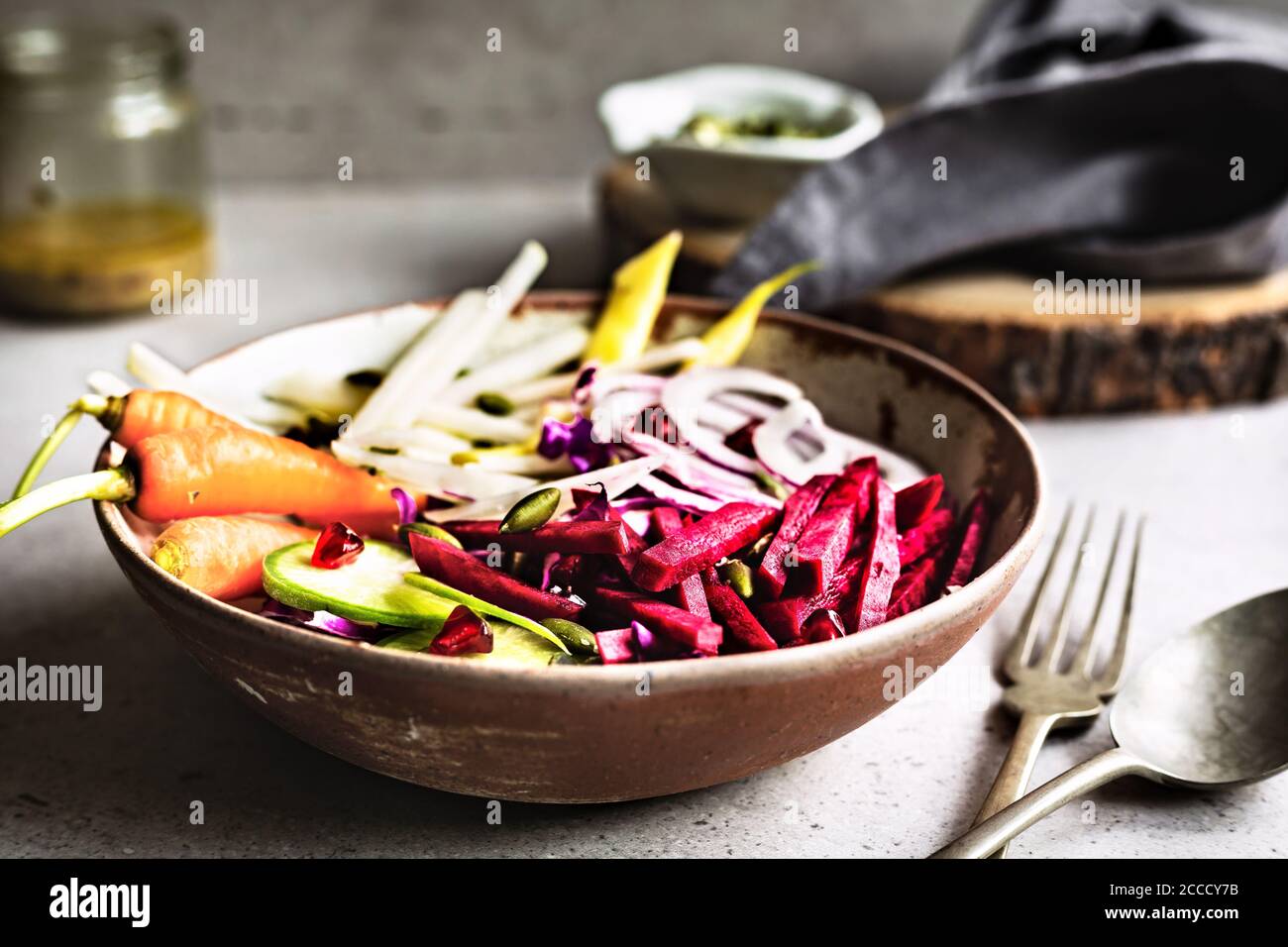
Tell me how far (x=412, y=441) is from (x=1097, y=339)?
0.93m

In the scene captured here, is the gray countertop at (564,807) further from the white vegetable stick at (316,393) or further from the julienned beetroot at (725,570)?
the white vegetable stick at (316,393)

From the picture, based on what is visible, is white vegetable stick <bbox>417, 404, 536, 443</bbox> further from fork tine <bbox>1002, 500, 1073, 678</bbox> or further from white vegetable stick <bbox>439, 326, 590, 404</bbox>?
fork tine <bbox>1002, 500, 1073, 678</bbox>

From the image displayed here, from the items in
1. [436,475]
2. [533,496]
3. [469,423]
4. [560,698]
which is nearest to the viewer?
[560,698]

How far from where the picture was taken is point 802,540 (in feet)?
3.22

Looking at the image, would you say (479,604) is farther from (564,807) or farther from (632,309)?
(632,309)

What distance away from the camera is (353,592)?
35.7 inches

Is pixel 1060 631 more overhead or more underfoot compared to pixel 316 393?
more underfoot

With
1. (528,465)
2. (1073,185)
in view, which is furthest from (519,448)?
(1073,185)

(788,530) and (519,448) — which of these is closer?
(788,530)

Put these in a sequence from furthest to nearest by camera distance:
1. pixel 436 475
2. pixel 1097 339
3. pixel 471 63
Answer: pixel 471 63 → pixel 1097 339 → pixel 436 475

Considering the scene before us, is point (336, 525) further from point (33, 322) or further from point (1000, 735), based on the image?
point (33, 322)

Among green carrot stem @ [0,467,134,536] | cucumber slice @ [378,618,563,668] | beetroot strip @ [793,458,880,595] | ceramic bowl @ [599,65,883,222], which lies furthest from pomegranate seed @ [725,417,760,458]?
ceramic bowl @ [599,65,883,222]

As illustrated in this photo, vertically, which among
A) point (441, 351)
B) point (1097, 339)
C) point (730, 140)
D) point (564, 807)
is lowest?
point (564, 807)

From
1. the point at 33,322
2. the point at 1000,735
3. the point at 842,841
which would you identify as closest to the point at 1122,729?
the point at 1000,735
